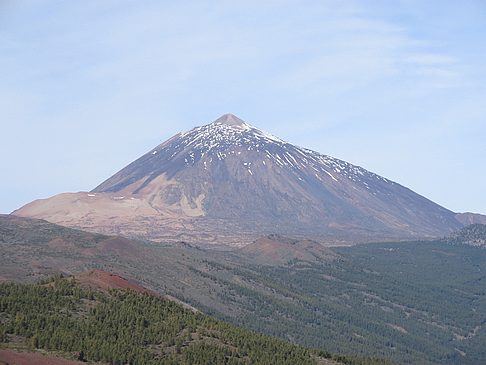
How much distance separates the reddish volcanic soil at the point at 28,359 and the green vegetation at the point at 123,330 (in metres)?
2.37

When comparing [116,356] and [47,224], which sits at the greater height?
[47,224]

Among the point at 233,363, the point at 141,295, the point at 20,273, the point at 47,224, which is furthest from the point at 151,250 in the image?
the point at 233,363

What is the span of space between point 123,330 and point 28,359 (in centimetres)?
1292

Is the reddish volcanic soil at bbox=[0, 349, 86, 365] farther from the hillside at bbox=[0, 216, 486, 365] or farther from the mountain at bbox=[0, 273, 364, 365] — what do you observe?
the hillside at bbox=[0, 216, 486, 365]

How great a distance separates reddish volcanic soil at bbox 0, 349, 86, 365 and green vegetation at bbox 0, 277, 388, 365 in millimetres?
2374

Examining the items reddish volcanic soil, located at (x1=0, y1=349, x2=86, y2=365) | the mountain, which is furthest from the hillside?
reddish volcanic soil, located at (x1=0, y1=349, x2=86, y2=365)

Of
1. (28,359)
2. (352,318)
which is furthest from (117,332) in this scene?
(352,318)

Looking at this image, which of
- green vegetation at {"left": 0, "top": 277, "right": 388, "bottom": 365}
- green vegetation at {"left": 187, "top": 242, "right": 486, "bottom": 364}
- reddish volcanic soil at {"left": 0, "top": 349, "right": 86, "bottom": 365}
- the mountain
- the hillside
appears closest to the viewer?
reddish volcanic soil at {"left": 0, "top": 349, "right": 86, "bottom": 365}

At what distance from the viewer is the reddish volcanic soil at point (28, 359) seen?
58.9m

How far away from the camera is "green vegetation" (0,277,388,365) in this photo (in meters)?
66.9

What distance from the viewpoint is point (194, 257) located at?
7254 inches

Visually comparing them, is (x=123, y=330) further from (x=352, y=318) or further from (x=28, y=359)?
(x=352, y=318)

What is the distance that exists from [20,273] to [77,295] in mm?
56696

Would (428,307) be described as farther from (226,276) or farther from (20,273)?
(20,273)
